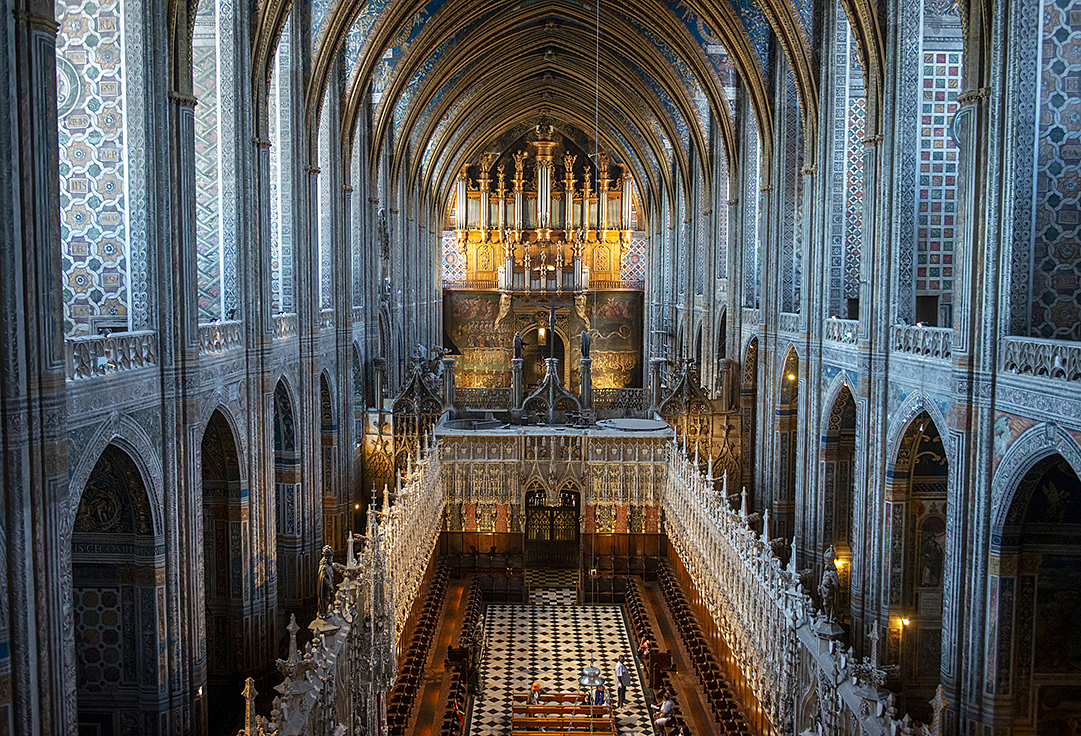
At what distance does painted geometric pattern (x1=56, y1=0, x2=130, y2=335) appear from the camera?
1011 cm

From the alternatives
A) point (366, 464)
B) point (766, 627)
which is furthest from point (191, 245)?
point (366, 464)

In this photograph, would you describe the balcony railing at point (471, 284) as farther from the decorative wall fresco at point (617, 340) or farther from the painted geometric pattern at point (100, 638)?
the painted geometric pattern at point (100, 638)

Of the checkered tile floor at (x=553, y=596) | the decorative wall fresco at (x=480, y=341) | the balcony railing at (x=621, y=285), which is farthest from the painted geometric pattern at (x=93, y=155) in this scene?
the balcony railing at (x=621, y=285)

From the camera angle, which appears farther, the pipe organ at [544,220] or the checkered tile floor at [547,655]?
the pipe organ at [544,220]

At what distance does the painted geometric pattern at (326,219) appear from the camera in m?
19.3

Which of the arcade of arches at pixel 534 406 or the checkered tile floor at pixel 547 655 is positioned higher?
the arcade of arches at pixel 534 406

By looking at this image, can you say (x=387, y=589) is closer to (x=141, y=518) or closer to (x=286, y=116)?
(x=141, y=518)

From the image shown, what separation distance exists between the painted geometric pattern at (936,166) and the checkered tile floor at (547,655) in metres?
8.62

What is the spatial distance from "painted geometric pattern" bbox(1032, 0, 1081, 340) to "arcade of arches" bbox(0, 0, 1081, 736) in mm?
41

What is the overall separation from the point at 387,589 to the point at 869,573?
7310 mm

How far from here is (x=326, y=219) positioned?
19.5 m

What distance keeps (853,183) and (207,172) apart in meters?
10.9

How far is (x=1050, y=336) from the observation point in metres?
10.2

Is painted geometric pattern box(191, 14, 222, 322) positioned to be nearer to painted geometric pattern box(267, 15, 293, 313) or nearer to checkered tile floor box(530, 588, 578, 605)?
painted geometric pattern box(267, 15, 293, 313)
